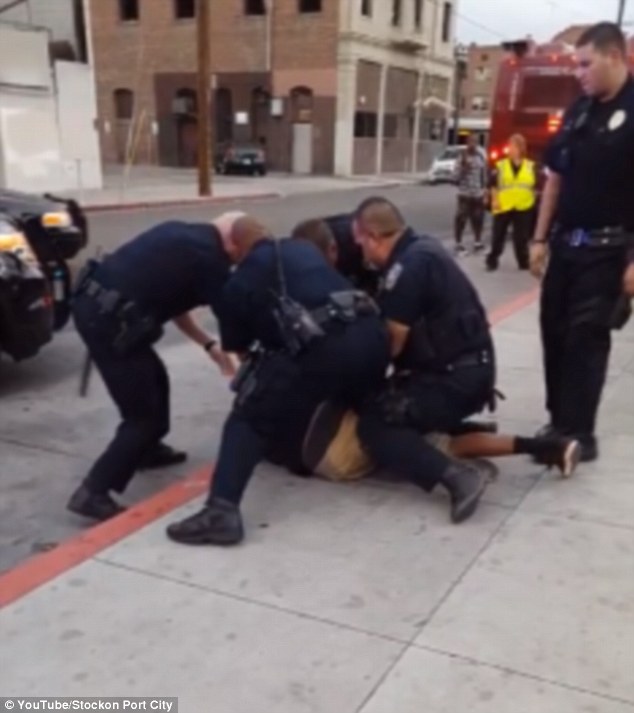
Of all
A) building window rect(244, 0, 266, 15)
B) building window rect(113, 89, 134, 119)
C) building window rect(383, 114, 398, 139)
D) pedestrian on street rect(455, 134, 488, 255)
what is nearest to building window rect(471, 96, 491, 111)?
building window rect(383, 114, 398, 139)

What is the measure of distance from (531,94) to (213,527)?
1193 cm

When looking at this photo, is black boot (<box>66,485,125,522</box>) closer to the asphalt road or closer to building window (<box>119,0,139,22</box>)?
the asphalt road

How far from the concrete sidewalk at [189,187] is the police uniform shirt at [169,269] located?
54.1ft

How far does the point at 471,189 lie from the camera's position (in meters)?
12.6

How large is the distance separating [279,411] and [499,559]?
1001 mm

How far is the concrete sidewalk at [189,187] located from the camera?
71.7 ft

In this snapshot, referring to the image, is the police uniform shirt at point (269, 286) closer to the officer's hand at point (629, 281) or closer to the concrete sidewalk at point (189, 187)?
the officer's hand at point (629, 281)

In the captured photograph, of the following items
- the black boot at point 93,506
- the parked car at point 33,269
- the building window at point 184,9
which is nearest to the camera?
the black boot at point 93,506

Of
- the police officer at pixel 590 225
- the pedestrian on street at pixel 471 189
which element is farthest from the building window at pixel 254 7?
the police officer at pixel 590 225

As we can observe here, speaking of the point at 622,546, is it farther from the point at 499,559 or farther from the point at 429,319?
the point at 429,319

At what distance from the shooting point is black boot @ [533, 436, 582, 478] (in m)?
3.99

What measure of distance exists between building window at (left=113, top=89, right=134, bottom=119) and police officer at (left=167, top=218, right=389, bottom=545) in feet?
140

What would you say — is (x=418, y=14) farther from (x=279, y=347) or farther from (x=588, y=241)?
(x=279, y=347)

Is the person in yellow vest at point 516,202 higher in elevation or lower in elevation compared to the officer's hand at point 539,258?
lower
